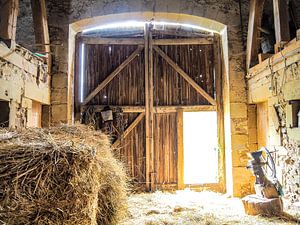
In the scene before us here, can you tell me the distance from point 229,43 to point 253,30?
589 mm

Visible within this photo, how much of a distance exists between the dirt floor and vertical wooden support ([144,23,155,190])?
1.51 feet

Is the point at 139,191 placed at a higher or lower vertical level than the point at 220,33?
lower

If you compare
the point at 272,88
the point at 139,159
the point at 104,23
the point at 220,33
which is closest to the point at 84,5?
the point at 104,23

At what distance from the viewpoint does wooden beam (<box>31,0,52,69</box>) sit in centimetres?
482

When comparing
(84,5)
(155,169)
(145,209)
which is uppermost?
(84,5)

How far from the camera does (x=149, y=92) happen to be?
6184 mm

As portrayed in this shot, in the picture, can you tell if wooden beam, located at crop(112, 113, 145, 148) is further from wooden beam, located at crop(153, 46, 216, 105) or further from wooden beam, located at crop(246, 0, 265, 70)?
wooden beam, located at crop(246, 0, 265, 70)

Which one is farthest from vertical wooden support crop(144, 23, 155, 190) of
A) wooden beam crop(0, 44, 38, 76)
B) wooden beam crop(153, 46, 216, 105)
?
wooden beam crop(0, 44, 38, 76)

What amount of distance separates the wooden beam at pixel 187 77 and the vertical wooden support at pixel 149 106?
0.22 metres

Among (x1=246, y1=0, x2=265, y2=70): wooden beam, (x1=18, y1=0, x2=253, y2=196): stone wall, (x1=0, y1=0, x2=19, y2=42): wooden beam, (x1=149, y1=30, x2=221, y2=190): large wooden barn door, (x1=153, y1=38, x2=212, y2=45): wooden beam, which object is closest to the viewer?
(x1=0, y1=0, x2=19, y2=42): wooden beam

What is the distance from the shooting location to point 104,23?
5824 mm

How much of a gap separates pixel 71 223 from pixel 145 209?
2.89 metres

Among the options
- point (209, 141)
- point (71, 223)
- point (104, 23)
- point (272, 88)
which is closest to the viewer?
point (71, 223)

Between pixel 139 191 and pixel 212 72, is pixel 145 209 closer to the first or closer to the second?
pixel 139 191
